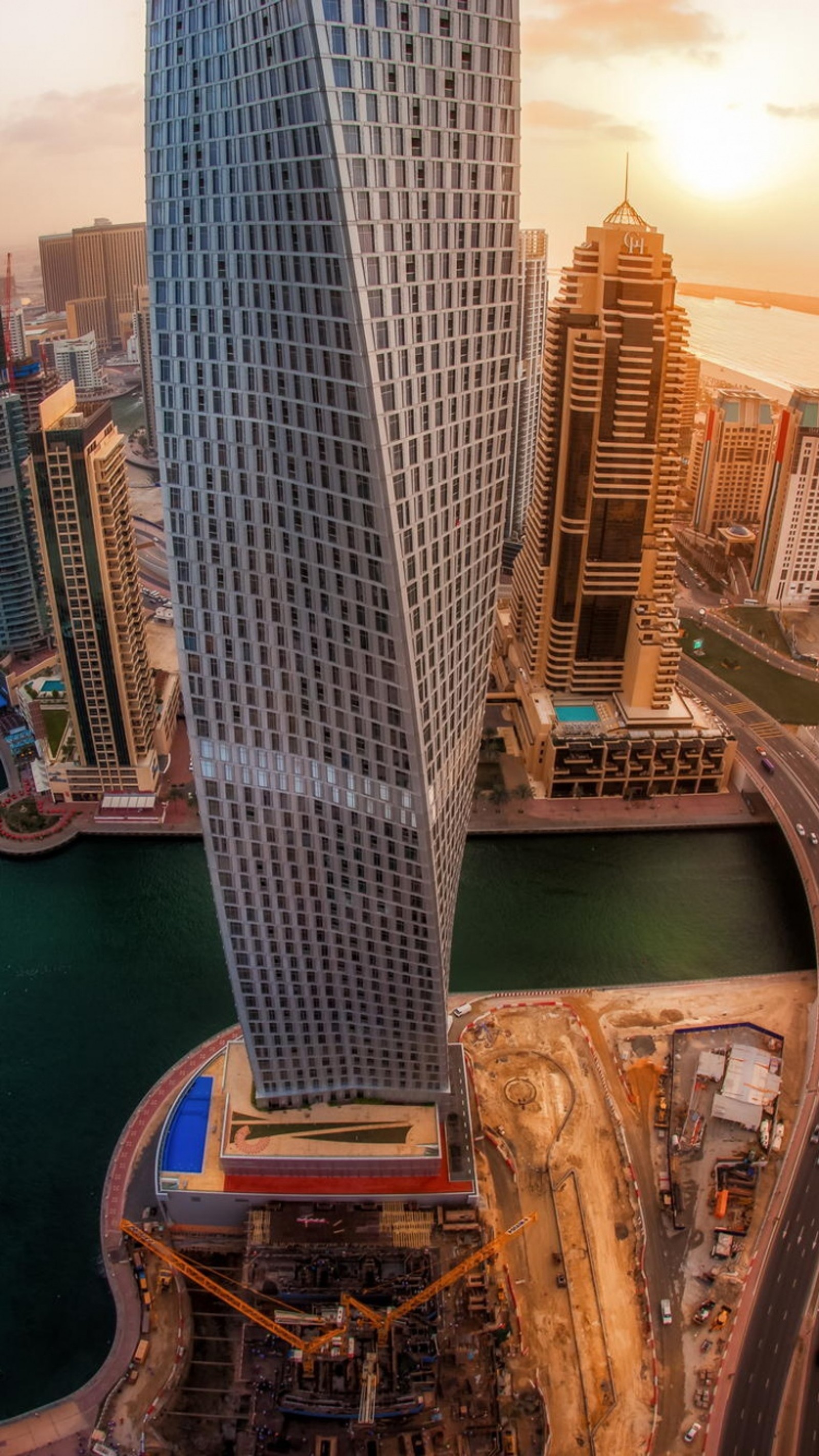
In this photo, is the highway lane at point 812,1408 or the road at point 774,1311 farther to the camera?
the road at point 774,1311

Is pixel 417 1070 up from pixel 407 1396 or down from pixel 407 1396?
up

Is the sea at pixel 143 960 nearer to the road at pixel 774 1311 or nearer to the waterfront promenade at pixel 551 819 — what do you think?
the waterfront promenade at pixel 551 819

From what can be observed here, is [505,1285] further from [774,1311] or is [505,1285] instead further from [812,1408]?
[812,1408]

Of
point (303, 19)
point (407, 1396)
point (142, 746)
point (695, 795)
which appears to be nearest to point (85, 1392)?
point (407, 1396)

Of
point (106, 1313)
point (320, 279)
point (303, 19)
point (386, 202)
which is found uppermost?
point (303, 19)

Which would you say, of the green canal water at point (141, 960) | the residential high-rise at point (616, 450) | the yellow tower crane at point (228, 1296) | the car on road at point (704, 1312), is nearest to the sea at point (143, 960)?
the green canal water at point (141, 960)

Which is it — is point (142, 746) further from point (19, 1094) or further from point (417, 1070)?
point (417, 1070)
